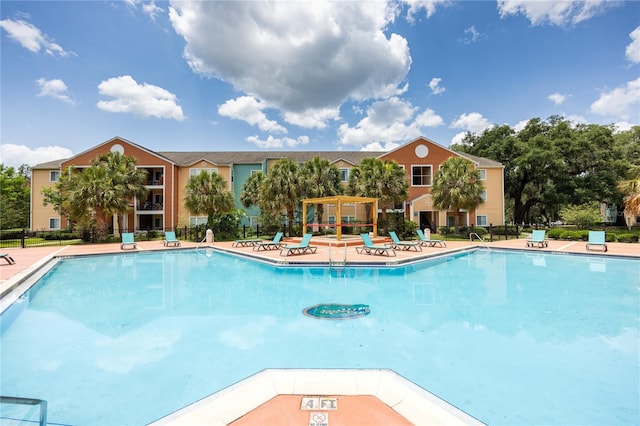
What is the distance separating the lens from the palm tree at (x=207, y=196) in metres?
24.0

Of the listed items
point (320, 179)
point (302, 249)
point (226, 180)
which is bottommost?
point (302, 249)

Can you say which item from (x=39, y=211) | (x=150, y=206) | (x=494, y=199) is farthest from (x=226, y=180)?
(x=494, y=199)

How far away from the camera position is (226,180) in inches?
1291

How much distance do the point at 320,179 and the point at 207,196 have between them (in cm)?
961

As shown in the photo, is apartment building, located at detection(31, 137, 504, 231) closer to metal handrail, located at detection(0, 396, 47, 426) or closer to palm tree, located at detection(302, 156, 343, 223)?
palm tree, located at detection(302, 156, 343, 223)

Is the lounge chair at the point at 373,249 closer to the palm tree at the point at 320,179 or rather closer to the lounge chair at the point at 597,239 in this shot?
the palm tree at the point at 320,179

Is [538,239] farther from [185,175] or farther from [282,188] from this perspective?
[185,175]

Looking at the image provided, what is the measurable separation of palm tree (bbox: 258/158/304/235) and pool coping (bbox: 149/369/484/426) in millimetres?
20408

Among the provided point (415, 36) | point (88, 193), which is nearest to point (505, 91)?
point (415, 36)

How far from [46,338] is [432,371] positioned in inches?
295

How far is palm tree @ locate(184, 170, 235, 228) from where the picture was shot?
24.0m

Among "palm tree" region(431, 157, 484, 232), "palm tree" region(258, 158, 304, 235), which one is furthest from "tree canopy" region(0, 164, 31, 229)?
"palm tree" region(431, 157, 484, 232)

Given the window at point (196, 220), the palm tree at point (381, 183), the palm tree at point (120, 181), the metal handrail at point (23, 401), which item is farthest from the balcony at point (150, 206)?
the metal handrail at point (23, 401)

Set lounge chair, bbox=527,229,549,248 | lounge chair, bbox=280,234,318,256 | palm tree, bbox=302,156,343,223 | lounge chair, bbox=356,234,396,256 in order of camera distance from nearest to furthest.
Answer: lounge chair, bbox=356,234,396,256, lounge chair, bbox=280,234,318,256, lounge chair, bbox=527,229,549,248, palm tree, bbox=302,156,343,223
